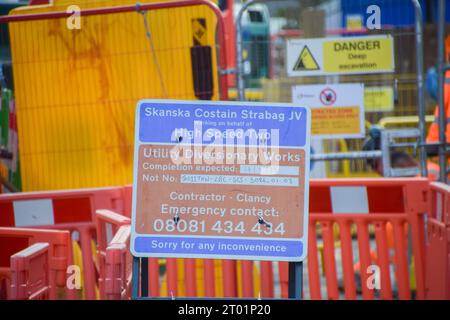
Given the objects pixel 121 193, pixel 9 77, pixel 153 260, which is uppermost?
pixel 9 77

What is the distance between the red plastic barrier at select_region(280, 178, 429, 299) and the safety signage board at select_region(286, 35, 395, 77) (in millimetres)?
1644

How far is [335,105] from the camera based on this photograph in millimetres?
8727

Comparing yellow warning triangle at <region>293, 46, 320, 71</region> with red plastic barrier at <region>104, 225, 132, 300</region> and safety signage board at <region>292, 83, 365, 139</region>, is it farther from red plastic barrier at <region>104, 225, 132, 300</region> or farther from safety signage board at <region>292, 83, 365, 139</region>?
red plastic barrier at <region>104, 225, 132, 300</region>

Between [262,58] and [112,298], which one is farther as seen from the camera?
[262,58]

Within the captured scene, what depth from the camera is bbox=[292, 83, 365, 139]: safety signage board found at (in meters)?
8.73

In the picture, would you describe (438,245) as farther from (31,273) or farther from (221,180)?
(31,273)

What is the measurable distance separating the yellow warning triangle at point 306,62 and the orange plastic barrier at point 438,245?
208 centimetres

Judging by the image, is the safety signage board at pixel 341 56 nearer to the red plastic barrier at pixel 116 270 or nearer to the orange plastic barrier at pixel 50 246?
the orange plastic barrier at pixel 50 246

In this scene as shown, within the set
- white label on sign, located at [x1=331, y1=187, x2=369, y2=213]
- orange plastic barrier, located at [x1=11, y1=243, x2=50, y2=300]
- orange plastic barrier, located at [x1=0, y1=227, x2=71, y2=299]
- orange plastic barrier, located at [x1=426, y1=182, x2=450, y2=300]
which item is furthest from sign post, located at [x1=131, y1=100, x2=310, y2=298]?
white label on sign, located at [x1=331, y1=187, x2=369, y2=213]

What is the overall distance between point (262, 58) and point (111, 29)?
4.56m

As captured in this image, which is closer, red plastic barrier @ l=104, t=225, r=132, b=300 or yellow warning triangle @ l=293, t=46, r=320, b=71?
red plastic barrier @ l=104, t=225, r=132, b=300
